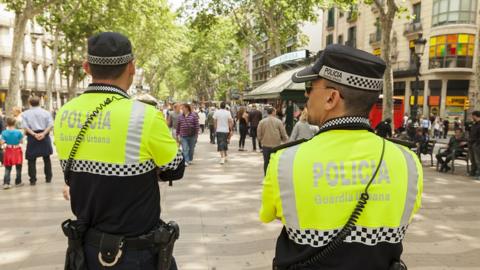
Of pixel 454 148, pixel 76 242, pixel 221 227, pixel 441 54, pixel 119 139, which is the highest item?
pixel 441 54

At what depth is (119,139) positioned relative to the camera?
196 centimetres

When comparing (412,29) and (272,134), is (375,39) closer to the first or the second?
(412,29)

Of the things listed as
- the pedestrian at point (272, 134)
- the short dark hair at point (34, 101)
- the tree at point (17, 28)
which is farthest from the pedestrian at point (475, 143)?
the tree at point (17, 28)

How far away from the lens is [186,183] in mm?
8508

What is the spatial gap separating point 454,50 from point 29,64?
4163 cm

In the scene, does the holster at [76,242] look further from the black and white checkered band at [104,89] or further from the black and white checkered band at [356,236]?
the black and white checkered band at [356,236]

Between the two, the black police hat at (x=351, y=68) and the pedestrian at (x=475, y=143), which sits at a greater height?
the black police hat at (x=351, y=68)

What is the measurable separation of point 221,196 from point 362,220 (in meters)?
6.06

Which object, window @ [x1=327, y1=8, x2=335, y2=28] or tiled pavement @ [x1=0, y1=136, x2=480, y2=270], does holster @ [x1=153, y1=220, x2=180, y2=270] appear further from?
window @ [x1=327, y1=8, x2=335, y2=28]

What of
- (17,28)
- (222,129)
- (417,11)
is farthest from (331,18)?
(222,129)

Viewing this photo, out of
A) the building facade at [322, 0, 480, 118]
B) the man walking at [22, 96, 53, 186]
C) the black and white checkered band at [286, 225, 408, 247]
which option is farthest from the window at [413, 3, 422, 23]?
the black and white checkered band at [286, 225, 408, 247]

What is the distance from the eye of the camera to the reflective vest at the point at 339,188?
1464mm

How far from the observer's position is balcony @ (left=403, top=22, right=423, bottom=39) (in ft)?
98.1

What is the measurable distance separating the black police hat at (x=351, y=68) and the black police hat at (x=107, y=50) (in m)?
1.07
